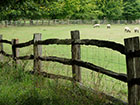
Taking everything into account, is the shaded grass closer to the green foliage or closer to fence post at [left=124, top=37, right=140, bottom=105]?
fence post at [left=124, top=37, right=140, bottom=105]

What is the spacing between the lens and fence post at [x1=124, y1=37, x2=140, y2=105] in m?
3.62

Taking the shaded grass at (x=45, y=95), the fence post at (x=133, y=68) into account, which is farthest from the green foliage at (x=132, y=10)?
the fence post at (x=133, y=68)

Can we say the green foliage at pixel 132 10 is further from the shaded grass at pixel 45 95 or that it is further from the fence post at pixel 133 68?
the fence post at pixel 133 68

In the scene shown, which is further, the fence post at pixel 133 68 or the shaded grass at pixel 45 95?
the shaded grass at pixel 45 95

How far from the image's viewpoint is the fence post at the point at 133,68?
3620 mm

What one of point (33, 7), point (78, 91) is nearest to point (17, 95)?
point (78, 91)

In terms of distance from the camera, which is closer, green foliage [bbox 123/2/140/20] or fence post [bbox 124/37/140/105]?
fence post [bbox 124/37/140/105]

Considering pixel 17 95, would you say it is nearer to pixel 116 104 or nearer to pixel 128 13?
pixel 116 104

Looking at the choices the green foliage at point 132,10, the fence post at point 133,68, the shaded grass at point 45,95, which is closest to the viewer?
the fence post at point 133,68

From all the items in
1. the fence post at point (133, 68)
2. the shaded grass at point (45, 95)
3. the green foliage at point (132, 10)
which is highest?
the green foliage at point (132, 10)

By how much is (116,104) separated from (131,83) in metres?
0.54

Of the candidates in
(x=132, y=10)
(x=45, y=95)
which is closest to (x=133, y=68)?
(x=45, y=95)

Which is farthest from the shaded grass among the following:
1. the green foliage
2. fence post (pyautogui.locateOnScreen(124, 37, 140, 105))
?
the green foliage

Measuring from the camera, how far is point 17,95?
191 inches
